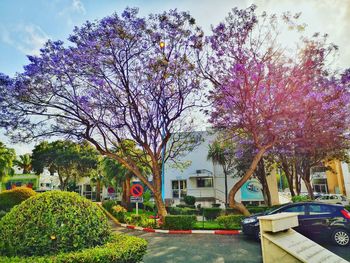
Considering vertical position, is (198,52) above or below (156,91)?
above

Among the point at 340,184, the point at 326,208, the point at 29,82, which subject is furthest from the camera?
the point at 340,184

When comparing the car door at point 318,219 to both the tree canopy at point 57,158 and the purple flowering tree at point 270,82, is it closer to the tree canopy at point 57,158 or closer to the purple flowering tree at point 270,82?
the purple flowering tree at point 270,82

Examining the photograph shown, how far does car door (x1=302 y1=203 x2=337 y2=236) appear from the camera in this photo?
860 cm

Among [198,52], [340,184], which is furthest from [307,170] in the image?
[340,184]

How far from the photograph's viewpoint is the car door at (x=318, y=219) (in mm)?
8602

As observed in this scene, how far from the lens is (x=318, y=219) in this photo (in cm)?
877

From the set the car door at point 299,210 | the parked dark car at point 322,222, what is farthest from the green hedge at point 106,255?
the car door at point 299,210

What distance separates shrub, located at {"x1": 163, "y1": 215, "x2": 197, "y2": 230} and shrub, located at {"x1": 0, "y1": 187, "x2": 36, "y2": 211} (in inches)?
411

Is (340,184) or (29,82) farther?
(340,184)

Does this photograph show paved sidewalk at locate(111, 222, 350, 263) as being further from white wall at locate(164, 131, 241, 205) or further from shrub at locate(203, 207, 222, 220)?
white wall at locate(164, 131, 241, 205)

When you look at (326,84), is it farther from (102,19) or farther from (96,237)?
(96,237)

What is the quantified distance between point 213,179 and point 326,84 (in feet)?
53.1

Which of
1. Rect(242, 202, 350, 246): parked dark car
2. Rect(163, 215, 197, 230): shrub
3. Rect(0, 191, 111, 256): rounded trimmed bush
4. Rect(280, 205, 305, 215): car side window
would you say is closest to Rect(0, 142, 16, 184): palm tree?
Rect(163, 215, 197, 230): shrub

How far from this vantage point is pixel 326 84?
13062 millimetres
